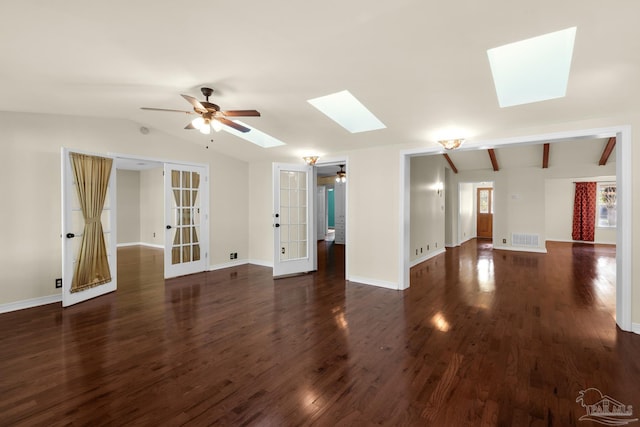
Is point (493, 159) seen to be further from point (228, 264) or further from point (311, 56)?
point (228, 264)

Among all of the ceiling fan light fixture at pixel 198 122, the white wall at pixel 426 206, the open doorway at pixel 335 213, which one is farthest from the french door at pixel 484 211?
the ceiling fan light fixture at pixel 198 122

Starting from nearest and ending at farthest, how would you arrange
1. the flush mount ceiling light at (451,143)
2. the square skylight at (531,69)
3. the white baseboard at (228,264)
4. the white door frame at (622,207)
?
the square skylight at (531,69)
the white door frame at (622,207)
the flush mount ceiling light at (451,143)
the white baseboard at (228,264)

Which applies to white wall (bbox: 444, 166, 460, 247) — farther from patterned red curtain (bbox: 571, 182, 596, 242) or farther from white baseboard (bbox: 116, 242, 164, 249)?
white baseboard (bbox: 116, 242, 164, 249)

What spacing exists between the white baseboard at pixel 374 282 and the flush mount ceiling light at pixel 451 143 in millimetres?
2200

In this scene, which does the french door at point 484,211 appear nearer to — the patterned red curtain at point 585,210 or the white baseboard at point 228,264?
the patterned red curtain at point 585,210

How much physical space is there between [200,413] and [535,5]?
10.9 feet

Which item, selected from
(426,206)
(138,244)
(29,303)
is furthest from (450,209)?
(138,244)

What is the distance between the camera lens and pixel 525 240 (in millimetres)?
8453

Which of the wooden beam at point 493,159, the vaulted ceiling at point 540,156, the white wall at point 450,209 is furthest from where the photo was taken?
the white wall at point 450,209

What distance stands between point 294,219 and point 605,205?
10.5 m

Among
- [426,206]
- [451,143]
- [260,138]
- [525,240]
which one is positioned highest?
[260,138]

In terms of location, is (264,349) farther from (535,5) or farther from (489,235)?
(489,235)

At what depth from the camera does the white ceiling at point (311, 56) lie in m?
1.94

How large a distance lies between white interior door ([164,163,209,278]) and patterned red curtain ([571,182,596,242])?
11388mm
